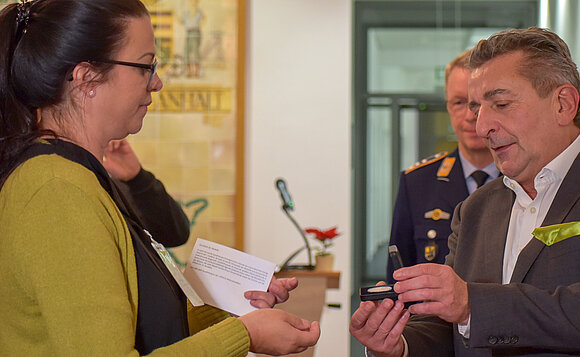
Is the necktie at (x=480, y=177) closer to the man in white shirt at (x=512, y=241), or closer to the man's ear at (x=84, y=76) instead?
the man in white shirt at (x=512, y=241)

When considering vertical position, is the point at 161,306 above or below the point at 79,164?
below

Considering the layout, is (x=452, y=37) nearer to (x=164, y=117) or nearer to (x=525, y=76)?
(x=164, y=117)

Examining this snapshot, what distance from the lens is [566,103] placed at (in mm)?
1867

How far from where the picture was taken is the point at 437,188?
2.95 meters

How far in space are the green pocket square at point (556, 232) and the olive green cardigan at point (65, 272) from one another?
828 mm

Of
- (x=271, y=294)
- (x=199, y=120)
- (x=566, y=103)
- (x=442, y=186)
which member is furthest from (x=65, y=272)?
(x=199, y=120)

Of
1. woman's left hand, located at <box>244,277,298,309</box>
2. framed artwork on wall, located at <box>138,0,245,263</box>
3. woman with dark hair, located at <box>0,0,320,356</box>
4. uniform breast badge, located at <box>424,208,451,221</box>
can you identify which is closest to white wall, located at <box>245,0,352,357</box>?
framed artwork on wall, located at <box>138,0,245,263</box>

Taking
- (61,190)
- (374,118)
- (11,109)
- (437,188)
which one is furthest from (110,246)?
(374,118)

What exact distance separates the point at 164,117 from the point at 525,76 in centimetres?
377

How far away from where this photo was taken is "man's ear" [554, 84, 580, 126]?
1862mm

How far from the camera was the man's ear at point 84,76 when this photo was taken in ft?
4.87

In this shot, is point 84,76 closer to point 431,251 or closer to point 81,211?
point 81,211

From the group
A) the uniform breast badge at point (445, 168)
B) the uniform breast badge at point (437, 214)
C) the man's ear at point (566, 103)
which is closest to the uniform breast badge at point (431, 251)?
the uniform breast badge at point (437, 214)

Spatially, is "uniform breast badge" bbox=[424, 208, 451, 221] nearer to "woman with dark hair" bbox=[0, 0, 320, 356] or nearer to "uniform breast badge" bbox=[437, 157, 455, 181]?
"uniform breast badge" bbox=[437, 157, 455, 181]
